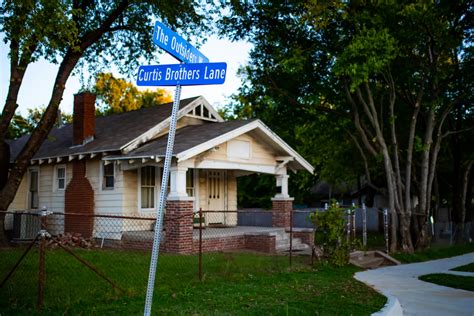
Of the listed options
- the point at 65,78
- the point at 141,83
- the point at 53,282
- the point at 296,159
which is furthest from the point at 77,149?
the point at 141,83

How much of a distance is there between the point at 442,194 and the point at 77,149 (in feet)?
82.4

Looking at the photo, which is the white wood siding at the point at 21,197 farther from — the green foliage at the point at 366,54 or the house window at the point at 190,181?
the green foliage at the point at 366,54

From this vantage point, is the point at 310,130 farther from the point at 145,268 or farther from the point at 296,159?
the point at 145,268

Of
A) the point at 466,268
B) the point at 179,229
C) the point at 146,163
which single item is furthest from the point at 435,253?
the point at 146,163

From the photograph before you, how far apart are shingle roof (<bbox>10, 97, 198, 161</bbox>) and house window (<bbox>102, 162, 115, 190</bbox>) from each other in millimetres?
754

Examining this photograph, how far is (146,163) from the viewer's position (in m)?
16.2

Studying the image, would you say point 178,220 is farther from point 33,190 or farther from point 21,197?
point 21,197

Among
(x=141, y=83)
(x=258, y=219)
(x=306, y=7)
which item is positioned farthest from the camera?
(x=258, y=219)

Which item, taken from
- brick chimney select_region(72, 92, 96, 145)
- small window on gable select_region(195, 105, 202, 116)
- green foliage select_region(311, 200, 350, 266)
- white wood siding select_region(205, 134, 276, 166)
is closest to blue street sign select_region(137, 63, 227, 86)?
green foliage select_region(311, 200, 350, 266)

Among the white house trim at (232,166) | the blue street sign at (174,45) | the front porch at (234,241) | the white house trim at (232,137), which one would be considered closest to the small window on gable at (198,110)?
the white house trim at (232,137)

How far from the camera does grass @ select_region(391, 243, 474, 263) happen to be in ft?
54.8

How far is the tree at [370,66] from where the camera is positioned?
15.8 meters

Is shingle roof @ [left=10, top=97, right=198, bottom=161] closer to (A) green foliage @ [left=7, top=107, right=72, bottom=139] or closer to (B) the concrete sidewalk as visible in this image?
(B) the concrete sidewalk

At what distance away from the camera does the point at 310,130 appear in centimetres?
2538
